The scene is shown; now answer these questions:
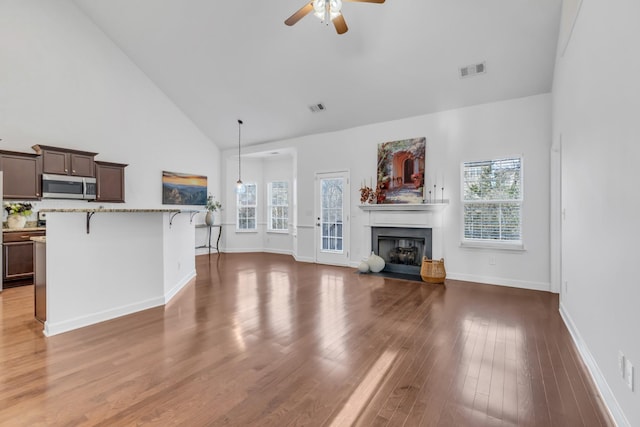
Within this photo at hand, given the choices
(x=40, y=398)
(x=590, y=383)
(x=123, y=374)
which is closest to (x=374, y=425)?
(x=590, y=383)

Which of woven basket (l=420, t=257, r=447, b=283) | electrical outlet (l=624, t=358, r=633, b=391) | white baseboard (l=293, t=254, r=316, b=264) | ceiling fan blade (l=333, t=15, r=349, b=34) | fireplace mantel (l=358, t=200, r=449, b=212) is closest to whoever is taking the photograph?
electrical outlet (l=624, t=358, r=633, b=391)

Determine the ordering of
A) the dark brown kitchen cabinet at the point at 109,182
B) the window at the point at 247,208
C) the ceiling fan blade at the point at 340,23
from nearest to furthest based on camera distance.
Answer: the ceiling fan blade at the point at 340,23
the dark brown kitchen cabinet at the point at 109,182
the window at the point at 247,208

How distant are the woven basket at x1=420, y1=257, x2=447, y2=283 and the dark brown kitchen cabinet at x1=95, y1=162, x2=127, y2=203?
6354 mm

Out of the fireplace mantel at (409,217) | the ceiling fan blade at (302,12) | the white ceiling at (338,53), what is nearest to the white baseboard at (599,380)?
the fireplace mantel at (409,217)

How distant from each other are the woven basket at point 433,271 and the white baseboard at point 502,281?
35 centimetres

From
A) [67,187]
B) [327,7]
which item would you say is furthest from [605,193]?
[67,187]

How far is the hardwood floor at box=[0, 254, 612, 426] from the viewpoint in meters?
1.85

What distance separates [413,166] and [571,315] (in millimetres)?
3481

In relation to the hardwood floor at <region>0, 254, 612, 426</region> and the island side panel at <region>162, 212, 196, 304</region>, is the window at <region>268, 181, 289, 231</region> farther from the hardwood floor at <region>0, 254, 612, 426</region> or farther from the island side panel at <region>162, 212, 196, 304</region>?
the hardwood floor at <region>0, 254, 612, 426</region>

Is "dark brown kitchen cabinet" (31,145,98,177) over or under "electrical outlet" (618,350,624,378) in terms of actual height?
over

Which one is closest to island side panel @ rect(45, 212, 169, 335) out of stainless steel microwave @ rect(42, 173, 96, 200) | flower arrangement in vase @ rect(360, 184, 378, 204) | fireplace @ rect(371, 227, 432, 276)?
stainless steel microwave @ rect(42, 173, 96, 200)

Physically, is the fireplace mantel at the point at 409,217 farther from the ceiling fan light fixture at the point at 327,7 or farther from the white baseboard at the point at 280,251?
the ceiling fan light fixture at the point at 327,7

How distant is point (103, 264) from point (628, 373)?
4510 millimetres

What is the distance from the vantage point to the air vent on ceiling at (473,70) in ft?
15.0
